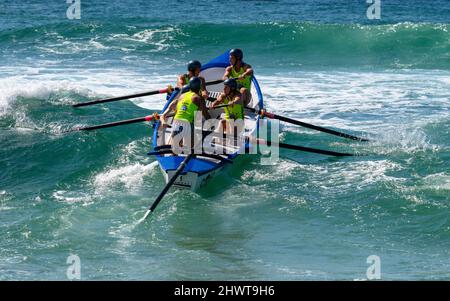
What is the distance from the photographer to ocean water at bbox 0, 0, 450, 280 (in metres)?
12.6

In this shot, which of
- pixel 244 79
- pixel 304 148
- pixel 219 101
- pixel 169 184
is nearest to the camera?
pixel 169 184

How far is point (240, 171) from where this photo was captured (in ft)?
55.1

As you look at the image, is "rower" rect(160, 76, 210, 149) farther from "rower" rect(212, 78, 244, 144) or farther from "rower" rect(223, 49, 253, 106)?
"rower" rect(223, 49, 253, 106)

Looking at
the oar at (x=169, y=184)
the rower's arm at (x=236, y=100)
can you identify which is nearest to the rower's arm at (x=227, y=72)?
the rower's arm at (x=236, y=100)

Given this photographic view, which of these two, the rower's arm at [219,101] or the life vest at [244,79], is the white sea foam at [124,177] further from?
the life vest at [244,79]

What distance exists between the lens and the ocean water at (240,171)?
12586 millimetres

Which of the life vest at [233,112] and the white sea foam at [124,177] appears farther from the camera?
the life vest at [233,112]

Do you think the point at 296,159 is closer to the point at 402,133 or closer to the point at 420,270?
the point at 402,133

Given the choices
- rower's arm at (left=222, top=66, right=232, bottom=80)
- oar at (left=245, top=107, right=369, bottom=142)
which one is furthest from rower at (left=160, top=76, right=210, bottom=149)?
rower's arm at (left=222, top=66, right=232, bottom=80)


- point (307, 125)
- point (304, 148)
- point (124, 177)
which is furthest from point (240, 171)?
point (124, 177)

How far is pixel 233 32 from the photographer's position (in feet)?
108

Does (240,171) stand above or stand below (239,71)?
below

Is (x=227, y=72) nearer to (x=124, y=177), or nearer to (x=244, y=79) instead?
(x=244, y=79)
